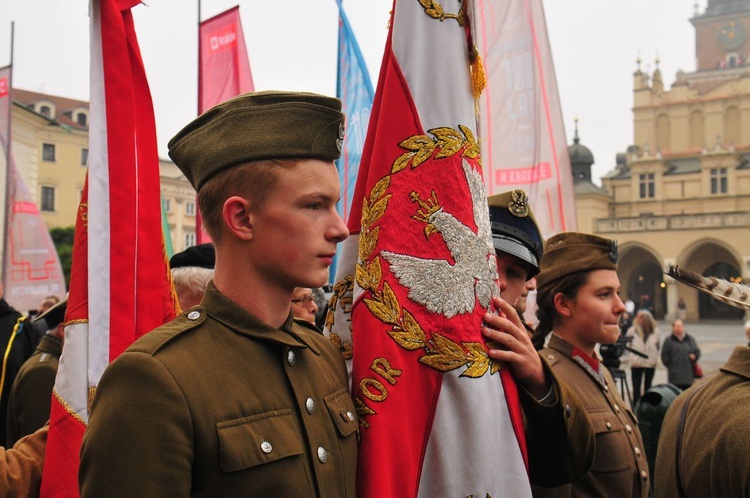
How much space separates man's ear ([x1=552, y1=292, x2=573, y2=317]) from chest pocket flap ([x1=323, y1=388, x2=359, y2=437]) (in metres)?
1.98

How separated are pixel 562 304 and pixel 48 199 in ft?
160

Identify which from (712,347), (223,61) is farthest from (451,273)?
(712,347)

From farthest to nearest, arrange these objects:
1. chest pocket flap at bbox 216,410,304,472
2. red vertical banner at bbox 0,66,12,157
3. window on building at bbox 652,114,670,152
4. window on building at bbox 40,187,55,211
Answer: window on building at bbox 652,114,670,152 → window on building at bbox 40,187,55,211 → red vertical banner at bbox 0,66,12,157 → chest pocket flap at bbox 216,410,304,472

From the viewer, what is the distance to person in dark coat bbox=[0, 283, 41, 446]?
492 cm

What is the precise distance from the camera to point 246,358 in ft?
5.75

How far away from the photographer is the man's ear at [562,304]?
145 inches

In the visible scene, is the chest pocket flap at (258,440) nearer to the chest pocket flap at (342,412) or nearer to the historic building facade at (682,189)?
the chest pocket flap at (342,412)

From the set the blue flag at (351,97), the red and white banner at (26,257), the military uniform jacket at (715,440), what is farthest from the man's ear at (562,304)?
the red and white banner at (26,257)

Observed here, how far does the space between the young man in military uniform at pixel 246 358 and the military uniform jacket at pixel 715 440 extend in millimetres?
1162

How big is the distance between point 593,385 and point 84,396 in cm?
219

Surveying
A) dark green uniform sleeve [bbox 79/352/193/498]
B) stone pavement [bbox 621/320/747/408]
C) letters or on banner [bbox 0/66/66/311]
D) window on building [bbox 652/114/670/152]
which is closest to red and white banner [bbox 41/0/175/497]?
dark green uniform sleeve [bbox 79/352/193/498]

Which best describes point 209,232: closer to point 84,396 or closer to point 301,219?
point 301,219

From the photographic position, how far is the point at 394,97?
216cm

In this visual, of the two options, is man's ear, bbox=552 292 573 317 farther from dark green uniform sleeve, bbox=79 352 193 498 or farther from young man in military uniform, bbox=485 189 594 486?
dark green uniform sleeve, bbox=79 352 193 498
